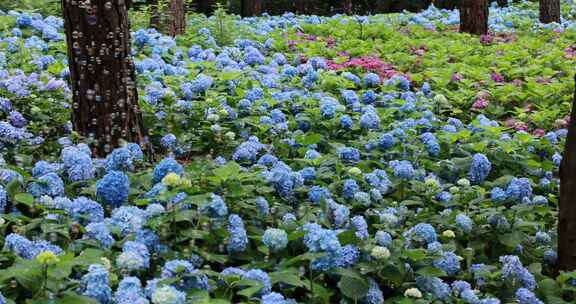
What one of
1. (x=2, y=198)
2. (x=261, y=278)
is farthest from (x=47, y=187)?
(x=261, y=278)

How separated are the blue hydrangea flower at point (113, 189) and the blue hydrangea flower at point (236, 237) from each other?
489 mm

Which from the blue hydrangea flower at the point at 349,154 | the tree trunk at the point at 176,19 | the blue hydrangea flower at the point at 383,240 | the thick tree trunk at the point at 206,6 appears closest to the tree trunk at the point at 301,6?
the thick tree trunk at the point at 206,6

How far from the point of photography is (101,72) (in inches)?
144

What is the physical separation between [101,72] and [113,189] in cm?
105

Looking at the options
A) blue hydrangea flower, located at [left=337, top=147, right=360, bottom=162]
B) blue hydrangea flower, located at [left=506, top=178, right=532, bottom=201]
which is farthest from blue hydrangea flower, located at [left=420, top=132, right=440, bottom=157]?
blue hydrangea flower, located at [left=506, top=178, right=532, bottom=201]

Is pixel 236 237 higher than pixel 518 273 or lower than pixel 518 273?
higher

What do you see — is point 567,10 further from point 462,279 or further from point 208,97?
point 462,279

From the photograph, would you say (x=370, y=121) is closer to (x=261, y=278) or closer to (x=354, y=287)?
(x=354, y=287)

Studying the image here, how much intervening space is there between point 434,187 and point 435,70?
3786 mm

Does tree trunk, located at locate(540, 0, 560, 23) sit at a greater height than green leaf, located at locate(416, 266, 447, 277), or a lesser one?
greater

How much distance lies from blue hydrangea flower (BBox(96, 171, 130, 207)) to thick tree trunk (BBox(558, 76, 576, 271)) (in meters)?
1.87

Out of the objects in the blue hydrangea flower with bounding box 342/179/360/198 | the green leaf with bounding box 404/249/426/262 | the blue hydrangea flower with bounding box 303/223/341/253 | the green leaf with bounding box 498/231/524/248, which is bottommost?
the green leaf with bounding box 498/231/524/248

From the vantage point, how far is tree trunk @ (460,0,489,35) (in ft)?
30.9

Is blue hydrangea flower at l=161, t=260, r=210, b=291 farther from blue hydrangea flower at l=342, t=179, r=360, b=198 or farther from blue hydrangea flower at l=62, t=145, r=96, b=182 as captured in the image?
blue hydrangea flower at l=342, t=179, r=360, b=198
